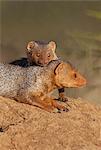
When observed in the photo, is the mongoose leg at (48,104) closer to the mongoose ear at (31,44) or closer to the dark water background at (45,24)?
the mongoose ear at (31,44)

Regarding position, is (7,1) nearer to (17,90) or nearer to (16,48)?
(16,48)

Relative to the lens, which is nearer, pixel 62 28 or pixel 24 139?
pixel 24 139

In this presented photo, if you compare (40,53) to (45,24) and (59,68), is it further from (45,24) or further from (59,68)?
(45,24)

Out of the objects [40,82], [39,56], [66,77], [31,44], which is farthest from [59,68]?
[31,44]

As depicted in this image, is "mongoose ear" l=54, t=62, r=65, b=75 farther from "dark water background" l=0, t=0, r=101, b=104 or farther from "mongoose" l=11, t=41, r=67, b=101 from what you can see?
"dark water background" l=0, t=0, r=101, b=104

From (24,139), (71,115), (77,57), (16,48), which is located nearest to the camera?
(24,139)

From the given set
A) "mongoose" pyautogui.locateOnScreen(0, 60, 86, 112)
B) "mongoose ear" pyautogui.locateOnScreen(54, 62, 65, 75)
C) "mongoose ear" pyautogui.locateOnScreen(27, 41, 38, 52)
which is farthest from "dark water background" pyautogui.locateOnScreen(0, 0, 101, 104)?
"mongoose ear" pyautogui.locateOnScreen(54, 62, 65, 75)

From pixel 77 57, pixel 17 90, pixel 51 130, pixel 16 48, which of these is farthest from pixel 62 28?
pixel 51 130

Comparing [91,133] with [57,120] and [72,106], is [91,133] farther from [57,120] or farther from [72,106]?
[72,106]

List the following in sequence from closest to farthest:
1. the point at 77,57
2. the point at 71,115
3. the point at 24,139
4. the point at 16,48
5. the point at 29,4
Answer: the point at 24,139
the point at 71,115
the point at 77,57
the point at 16,48
the point at 29,4
